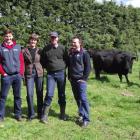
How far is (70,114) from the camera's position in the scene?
9969 mm

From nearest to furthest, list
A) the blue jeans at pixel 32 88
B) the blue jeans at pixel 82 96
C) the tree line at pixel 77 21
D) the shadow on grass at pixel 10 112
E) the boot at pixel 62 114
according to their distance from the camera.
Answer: the blue jeans at pixel 82 96, the blue jeans at pixel 32 88, the boot at pixel 62 114, the shadow on grass at pixel 10 112, the tree line at pixel 77 21

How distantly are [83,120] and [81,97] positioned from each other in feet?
1.85

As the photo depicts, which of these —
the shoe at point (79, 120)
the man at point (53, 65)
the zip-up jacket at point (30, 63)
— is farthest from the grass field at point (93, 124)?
the zip-up jacket at point (30, 63)

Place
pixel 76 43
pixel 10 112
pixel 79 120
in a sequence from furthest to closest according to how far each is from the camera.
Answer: pixel 10 112, pixel 79 120, pixel 76 43

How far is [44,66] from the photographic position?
29.7 feet

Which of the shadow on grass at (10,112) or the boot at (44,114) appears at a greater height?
the boot at (44,114)

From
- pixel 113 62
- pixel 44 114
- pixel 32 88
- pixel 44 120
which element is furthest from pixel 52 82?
pixel 113 62

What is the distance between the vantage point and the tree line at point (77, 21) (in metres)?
19.6

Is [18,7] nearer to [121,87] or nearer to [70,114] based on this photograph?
[121,87]

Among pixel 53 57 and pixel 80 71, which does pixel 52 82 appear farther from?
pixel 80 71

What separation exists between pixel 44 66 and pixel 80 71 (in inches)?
34.5

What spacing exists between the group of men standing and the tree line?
10.3 metres

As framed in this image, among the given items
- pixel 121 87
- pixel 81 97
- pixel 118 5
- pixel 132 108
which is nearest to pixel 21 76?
pixel 81 97

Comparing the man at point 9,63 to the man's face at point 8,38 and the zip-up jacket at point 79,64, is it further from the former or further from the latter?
the zip-up jacket at point 79,64
